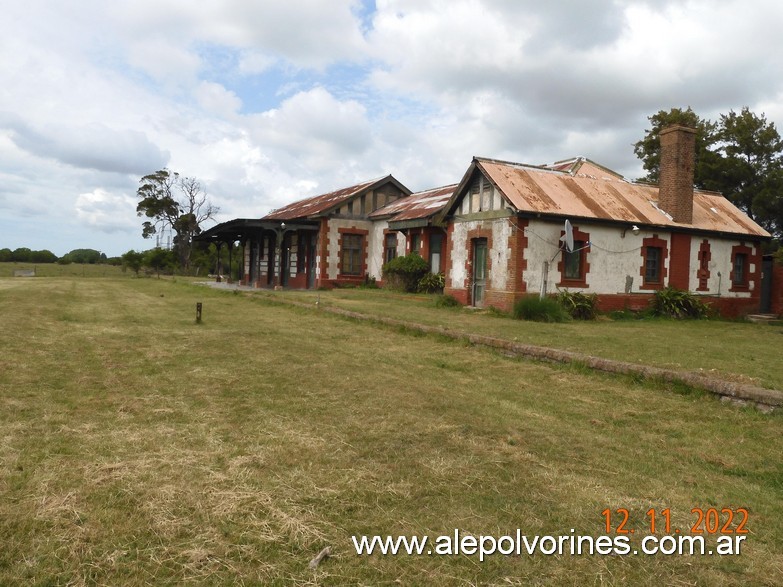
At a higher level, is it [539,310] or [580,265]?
[580,265]

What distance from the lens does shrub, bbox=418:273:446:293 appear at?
23094 mm

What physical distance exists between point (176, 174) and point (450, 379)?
191 feet

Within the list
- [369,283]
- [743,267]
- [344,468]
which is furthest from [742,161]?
[344,468]

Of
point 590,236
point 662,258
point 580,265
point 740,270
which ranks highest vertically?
point 590,236

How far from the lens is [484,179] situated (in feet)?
61.5

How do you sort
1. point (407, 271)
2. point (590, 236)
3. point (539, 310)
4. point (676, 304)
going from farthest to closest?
point (407, 271) < point (676, 304) < point (590, 236) < point (539, 310)

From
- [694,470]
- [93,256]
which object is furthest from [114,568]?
[93,256]

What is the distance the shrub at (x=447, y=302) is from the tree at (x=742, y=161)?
21575 mm

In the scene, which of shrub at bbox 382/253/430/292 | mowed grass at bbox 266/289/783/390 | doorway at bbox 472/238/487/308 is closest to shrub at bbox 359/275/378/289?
shrub at bbox 382/253/430/292

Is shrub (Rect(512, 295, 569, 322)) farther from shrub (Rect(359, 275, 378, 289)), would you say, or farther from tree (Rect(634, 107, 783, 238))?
tree (Rect(634, 107, 783, 238))

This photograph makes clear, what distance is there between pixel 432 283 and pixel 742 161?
22.1 meters

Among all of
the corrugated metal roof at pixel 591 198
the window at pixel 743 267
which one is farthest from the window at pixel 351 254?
the window at pixel 743 267

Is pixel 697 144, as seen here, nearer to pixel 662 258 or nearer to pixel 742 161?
pixel 742 161

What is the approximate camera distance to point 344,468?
4.16 m
